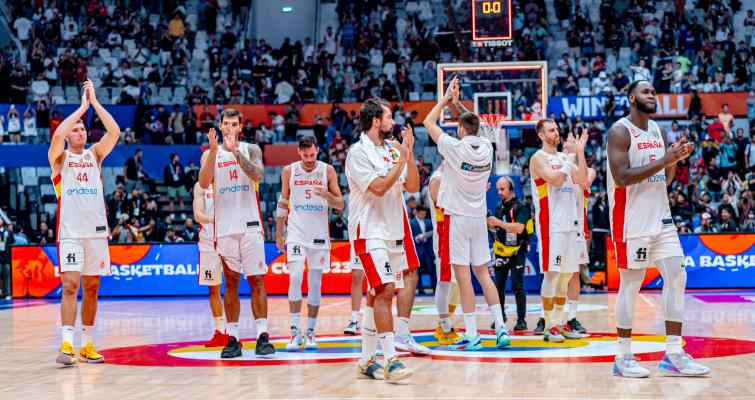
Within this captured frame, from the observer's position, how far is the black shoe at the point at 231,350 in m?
9.97

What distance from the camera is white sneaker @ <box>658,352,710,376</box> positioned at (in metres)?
8.07

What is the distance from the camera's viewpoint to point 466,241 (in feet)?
34.0

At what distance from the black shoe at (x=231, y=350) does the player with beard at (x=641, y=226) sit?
3787 millimetres

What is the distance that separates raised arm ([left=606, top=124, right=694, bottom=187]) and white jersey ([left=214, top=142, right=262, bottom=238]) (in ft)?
12.4

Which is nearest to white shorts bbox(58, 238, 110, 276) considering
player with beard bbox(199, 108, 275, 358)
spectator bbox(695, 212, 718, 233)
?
player with beard bbox(199, 108, 275, 358)

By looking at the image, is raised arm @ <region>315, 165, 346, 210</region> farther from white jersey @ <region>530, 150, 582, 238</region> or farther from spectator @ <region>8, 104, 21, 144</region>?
spectator @ <region>8, 104, 21, 144</region>

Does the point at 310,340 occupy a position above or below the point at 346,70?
below

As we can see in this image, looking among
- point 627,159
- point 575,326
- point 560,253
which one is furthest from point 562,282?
point 627,159

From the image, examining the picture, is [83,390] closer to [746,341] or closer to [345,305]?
[746,341]

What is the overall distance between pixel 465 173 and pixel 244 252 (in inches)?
95.4

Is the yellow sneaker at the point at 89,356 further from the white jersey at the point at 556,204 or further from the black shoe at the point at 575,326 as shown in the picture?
the black shoe at the point at 575,326

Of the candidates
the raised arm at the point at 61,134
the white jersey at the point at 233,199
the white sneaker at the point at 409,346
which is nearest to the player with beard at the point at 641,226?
the white sneaker at the point at 409,346

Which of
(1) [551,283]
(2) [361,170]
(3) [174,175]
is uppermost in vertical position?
(3) [174,175]

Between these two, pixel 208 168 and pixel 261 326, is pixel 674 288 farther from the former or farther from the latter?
pixel 208 168
